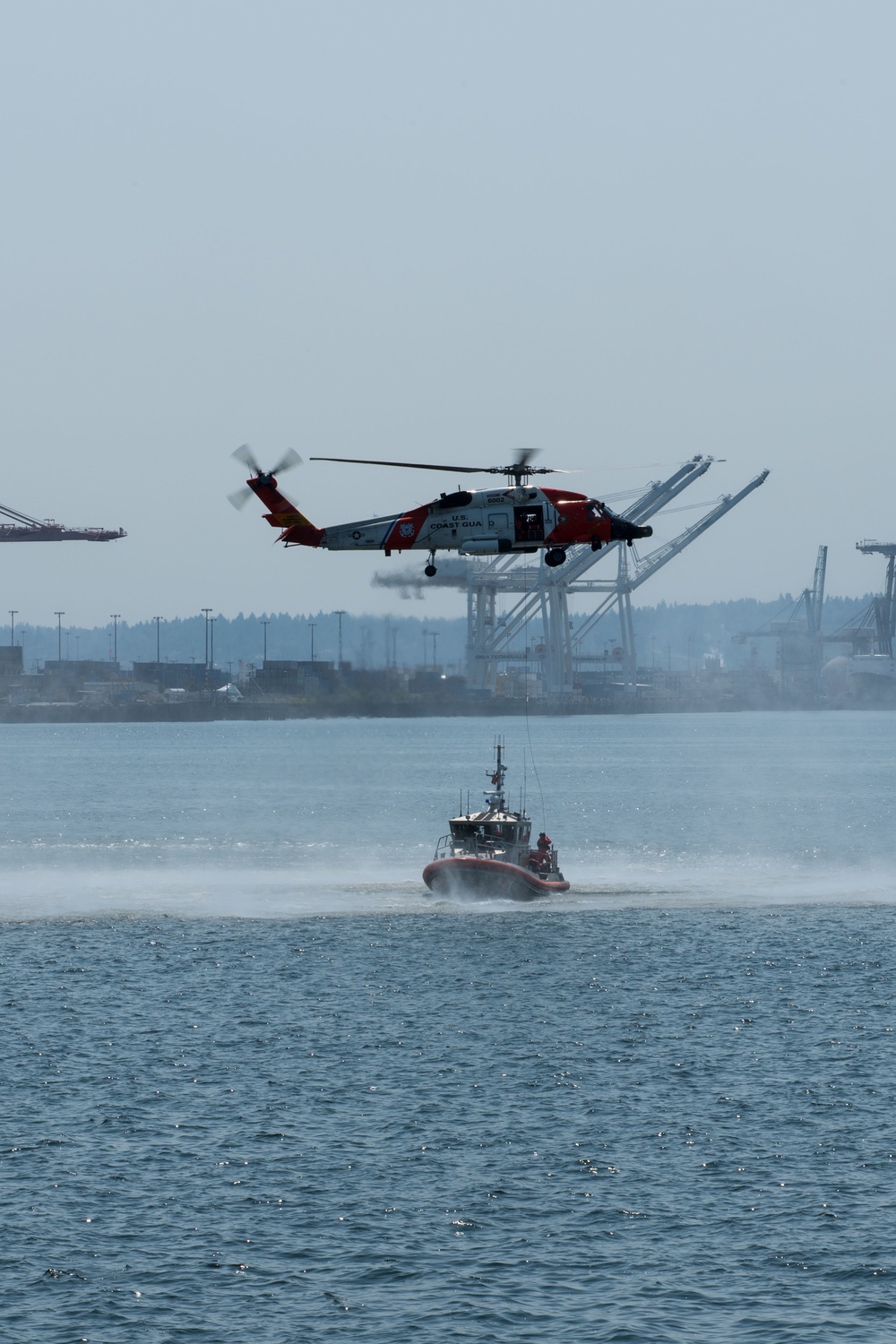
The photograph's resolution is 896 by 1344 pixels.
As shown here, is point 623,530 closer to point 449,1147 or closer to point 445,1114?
point 445,1114

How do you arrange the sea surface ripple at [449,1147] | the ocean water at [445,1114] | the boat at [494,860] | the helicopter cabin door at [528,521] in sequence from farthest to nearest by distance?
1. the boat at [494,860]
2. the helicopter cabin door at [528,521]
3. the ocean water at [445,1114]
4. the sea surface ripple at [449,1147]

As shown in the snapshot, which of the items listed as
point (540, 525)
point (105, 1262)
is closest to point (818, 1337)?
point (105, 1262)

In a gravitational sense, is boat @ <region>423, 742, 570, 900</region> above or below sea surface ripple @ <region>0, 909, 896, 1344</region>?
above

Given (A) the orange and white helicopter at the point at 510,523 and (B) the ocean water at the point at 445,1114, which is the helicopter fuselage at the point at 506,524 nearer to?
(A) the orange and white helicopter at the point at 510,523

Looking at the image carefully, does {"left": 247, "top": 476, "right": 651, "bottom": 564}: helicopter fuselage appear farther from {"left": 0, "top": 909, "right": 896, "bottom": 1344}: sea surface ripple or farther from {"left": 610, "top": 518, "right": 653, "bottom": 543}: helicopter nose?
{"left": 0, "top": 909, "right": 896, "bottom": 1344}: sea surface ripple

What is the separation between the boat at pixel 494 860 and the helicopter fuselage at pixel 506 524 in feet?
71.3

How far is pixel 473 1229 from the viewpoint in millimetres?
30969

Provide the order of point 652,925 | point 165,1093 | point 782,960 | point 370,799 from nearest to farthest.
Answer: point 165,1093
point 782,960
point 652,925
point 370,799

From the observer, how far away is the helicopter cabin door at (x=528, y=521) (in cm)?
4888

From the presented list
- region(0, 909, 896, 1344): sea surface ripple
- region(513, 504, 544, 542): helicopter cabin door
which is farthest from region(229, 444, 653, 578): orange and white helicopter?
region(0, 909, 896, 1344): sea surface ripple

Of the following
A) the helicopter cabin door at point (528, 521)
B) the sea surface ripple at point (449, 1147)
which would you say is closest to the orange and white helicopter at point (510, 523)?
the helicopter cabin door at point (528, 521)

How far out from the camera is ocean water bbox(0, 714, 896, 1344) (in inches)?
1094

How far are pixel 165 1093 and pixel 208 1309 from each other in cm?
1366

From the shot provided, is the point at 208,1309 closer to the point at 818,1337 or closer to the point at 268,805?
the point at 818,1337
